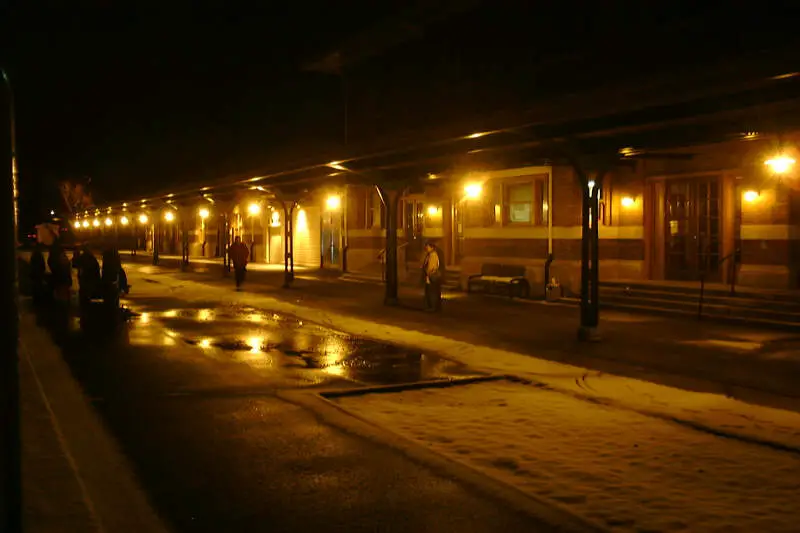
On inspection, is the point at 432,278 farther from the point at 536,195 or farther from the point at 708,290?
the point at 536,195

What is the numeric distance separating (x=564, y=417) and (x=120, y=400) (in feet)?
15.9

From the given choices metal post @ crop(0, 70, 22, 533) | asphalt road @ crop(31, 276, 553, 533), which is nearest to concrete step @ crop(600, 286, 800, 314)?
asphalt road @ crop(31, 276, 553, 533)

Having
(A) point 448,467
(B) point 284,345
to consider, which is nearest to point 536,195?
(B) point 284,345

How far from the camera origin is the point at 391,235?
63.8 ft

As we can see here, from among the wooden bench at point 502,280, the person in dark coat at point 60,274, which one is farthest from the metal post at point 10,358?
the wooden bench at point 502,280

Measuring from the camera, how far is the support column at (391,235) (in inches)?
758

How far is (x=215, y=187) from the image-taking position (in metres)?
27.2

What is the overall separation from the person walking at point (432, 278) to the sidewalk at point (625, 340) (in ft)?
1.20

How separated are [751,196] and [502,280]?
6.52 m

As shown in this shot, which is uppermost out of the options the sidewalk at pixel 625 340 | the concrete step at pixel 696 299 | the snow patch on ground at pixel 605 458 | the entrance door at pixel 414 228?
the entrance door at pixel 414 228

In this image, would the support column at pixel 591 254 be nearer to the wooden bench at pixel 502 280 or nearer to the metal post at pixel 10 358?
the wooden bench at pixel 502 280

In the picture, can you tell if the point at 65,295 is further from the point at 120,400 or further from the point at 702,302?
the point at 702,302

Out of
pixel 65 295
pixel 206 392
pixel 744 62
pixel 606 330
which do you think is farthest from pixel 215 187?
pixel 744 62

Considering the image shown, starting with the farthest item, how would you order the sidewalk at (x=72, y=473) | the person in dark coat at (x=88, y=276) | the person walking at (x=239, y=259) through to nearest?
the person walking at (x=239, y=259)
the person in dark coat at (x=88, y=276)
the sidewalk at (x=72, y=473)
